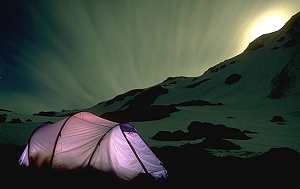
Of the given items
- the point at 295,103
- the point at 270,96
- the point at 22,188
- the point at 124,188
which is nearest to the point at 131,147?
the point at 124,188

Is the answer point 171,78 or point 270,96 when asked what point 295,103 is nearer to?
point 270,96

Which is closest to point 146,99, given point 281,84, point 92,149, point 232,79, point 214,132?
point 232,79

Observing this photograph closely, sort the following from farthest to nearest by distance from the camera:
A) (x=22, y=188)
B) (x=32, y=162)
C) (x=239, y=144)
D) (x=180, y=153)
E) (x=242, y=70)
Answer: (x=242, y=70) → (x=239, y=144) → (x=180, y=153) → (x=32, y=162) → (x=22, y=188)

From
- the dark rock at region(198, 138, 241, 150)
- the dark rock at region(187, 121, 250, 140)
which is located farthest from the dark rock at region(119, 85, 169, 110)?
the dark rock at region(198, 138, 241, 150)

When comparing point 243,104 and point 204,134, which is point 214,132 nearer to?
point 204,134

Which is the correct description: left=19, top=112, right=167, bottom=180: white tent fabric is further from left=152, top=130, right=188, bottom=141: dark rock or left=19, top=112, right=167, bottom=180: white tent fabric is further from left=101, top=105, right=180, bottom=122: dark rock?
left=101, top=105, right=180, bottom=122: dark rock

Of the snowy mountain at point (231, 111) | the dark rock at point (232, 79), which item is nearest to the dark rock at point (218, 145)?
the snowy mountain at point (231, 111)
